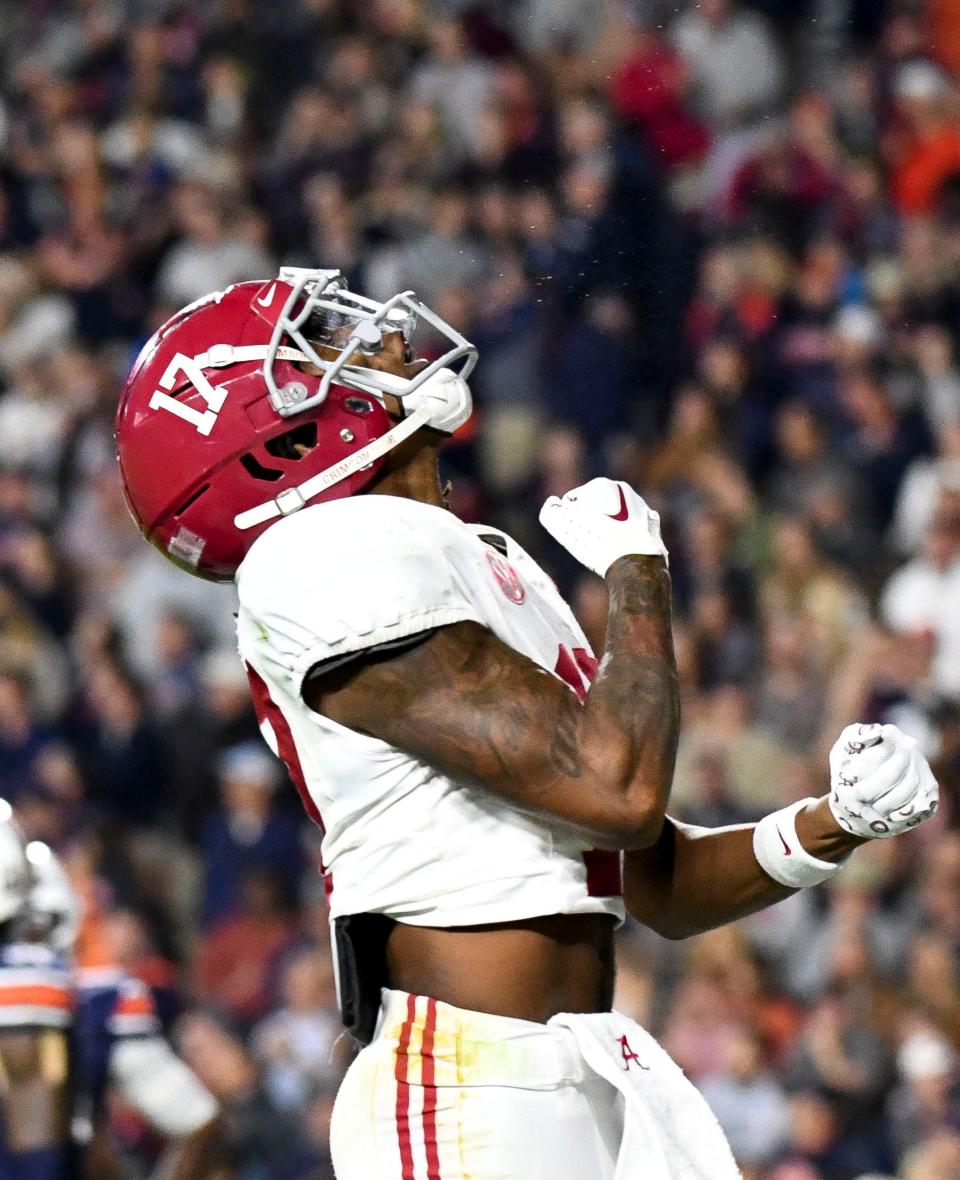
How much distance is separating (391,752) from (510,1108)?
425mm

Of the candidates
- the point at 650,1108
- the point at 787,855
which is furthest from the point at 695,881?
the point at 650,1108

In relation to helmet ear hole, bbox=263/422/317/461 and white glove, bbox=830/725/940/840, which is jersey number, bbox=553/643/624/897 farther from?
helmet ear hole, bbox=263/422/317/461

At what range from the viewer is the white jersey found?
251 cm

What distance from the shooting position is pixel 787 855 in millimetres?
2844

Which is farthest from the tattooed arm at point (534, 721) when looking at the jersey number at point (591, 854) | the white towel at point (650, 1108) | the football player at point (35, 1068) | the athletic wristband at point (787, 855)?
the football player at point (35, 1068)

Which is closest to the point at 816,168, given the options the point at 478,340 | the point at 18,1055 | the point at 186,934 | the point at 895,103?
the point at 895,103

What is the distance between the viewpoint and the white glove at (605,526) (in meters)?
2.67

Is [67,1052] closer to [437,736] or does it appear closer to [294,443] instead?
[294,443]

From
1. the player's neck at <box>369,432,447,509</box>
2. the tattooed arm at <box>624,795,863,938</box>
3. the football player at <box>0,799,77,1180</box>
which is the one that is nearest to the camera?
the player's neck at <box>369,432,447,509</box>

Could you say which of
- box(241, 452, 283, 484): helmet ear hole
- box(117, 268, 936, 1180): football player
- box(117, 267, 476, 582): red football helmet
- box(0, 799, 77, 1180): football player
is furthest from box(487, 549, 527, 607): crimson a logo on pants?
box(0, 799, 77, 1180): football player

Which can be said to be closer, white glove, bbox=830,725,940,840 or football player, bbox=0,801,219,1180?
white glove, bbox=830,725,940,840

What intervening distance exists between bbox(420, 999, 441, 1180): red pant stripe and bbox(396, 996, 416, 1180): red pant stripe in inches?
0.8

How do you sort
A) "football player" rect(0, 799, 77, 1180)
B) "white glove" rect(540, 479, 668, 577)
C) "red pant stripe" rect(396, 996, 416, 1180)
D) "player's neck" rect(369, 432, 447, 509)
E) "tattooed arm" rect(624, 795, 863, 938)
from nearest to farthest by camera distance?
"red pant stripe" rect(396, 996, 416, 1180) → "white glove" rect(540, 479, 668, 577) → "player's neck" rect(369, 432, 447, 509) → "tattooed arm" rect(624, 795, 863, 938) → "football player" rect(0, 799, 77, 1180)

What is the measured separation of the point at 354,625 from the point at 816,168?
5.75m
